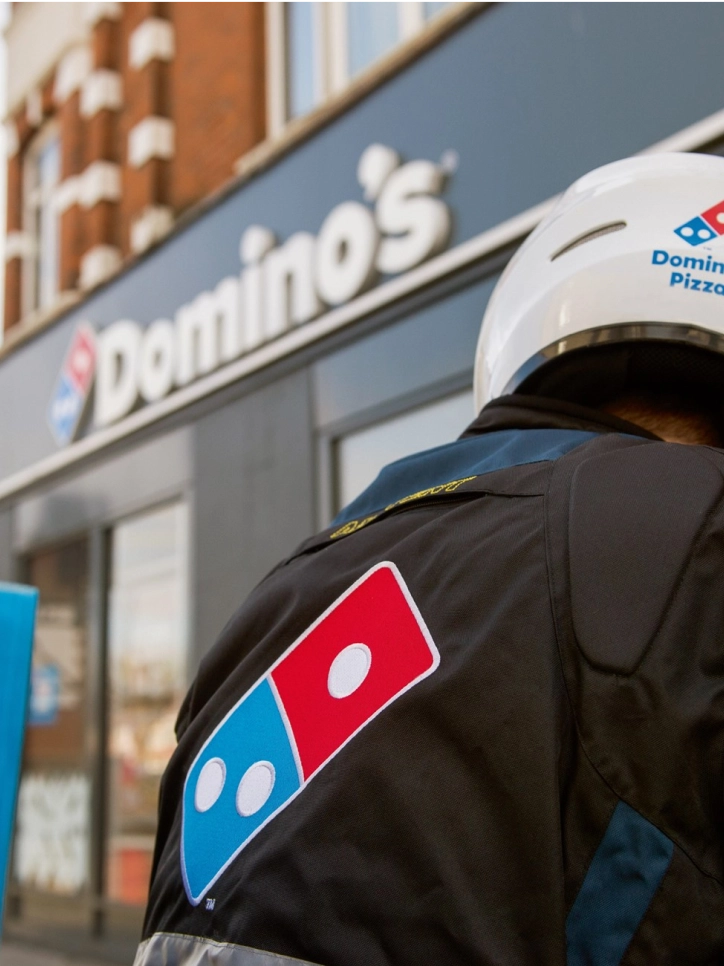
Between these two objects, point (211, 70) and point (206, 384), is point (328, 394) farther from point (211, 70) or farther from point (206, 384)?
point (211, 70)

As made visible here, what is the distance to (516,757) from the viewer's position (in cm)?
91

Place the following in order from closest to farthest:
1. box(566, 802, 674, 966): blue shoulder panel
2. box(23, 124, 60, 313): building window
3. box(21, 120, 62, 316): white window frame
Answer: box(566, 802, 674, 966): blue shoulder panel < box(23, 124, 60, 313): building window < box(21, 120, 62, 316): white window frame

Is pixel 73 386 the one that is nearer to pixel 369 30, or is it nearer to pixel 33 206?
pixel 33 206

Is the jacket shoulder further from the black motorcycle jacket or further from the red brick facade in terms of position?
the red brick facade

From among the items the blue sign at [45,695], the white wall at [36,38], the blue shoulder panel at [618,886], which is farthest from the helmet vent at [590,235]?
the white wall at [36,38]

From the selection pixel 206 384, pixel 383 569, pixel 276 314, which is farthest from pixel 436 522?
pixel 206 384

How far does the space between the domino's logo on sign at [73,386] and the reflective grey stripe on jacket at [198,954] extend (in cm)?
641

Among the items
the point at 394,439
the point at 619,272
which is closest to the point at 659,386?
the point at 619,272

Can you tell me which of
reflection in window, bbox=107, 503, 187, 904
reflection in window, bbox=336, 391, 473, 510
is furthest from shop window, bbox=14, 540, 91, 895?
reflection in window, bbox=336, 391, 473, 510

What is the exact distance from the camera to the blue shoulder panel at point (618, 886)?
0.89 metres

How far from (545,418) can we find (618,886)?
0.53 metres

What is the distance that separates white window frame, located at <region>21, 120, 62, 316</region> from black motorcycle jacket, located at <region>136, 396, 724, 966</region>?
8.43 metres

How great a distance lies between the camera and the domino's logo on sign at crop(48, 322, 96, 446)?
7.32 metres

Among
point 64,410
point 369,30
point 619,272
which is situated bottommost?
point 619,272
